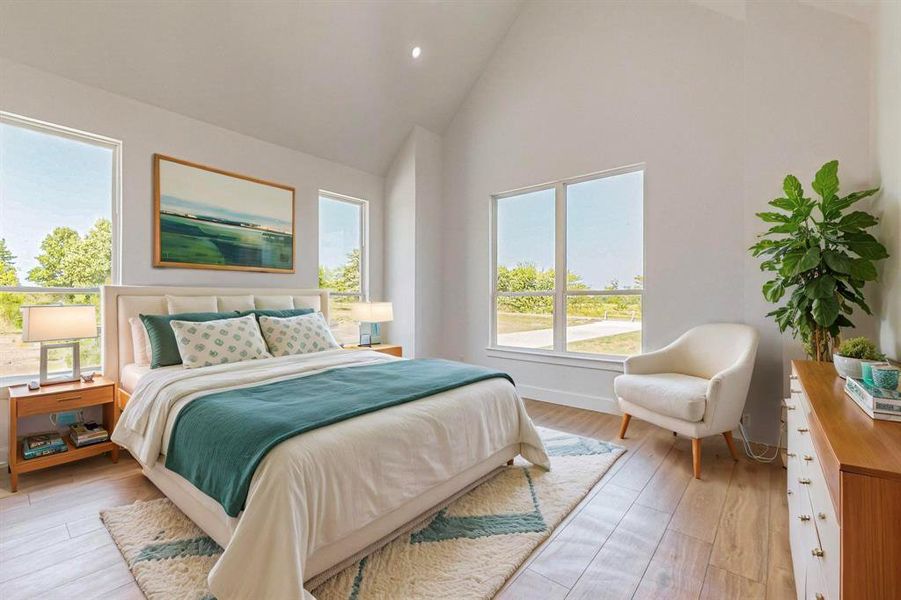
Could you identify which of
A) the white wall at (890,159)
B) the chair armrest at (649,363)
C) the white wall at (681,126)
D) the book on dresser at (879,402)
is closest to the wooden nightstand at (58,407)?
the white wall at (681,126)

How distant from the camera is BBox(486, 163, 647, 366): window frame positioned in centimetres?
387

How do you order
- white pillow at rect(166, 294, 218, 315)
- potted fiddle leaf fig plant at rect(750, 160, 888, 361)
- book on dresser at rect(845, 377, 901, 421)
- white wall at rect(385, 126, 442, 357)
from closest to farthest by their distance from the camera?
book on dresser at rect(845, 377, 901, 421) < potted fiddle leaf fig plant at rect(750, 160, 888, 361) < white pillow at rect(166, 294, 218, 315) < white wall at rect(385, 126, 442, 357)

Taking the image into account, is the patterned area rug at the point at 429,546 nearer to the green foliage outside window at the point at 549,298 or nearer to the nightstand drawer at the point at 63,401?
the nightstand drawer at the point at 63,401

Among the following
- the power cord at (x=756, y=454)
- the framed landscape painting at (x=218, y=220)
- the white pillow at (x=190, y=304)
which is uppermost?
the framed landscape painting at (x=218, y=220)

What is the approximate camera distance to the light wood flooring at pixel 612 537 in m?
1.60

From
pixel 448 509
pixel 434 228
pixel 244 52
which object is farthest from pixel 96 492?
pixel 434 228

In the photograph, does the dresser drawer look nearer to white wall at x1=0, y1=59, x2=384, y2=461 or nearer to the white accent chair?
A: the white accent chair

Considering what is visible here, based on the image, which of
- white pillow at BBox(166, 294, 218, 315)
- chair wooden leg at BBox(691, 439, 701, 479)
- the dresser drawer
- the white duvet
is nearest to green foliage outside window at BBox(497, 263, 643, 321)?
chair wooden leg at BBox(691, 439, 701, 479)

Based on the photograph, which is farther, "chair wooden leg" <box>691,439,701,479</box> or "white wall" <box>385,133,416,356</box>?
"white wall" <box>385,133,416,356</box>

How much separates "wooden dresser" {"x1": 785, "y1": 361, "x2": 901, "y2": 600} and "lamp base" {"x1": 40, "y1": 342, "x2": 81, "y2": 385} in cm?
388

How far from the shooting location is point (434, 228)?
16.5 feet

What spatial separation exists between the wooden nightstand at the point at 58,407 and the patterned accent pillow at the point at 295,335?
40.4 inches

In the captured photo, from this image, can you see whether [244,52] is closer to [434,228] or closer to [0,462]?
[434,228]

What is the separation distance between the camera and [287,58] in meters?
3.51
